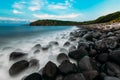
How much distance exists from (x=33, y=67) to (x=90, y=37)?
30.9 ft

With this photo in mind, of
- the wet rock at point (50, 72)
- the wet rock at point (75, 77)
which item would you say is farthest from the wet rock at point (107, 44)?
the wet rock at point (50, 72)

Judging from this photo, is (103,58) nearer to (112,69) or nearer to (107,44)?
(112,69)

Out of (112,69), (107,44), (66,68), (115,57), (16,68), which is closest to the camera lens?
(66,68)

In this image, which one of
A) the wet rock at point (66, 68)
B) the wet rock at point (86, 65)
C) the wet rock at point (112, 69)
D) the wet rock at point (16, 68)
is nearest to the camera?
the wet rock at point (66, 68)

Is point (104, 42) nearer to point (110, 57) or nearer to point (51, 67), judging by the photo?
point (110, 57)

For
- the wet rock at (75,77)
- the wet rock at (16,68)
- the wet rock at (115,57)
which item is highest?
the wet rock at (115,57)

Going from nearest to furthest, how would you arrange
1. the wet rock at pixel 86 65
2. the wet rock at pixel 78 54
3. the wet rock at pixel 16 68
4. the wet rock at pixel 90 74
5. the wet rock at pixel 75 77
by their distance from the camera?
the wet rock at pixel 75 77, the wet rock at pixel 90 74, the wet rock at pixel 86 65, the wet rock at pixel 16 68, the wet rock at pixel 78 54

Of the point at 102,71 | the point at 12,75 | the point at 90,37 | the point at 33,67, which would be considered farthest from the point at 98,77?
the point at 90,37

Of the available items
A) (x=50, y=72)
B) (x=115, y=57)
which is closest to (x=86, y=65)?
(x=115, y=57)

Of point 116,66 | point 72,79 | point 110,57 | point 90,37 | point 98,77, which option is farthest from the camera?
point 90,37

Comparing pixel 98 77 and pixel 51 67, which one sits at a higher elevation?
pixel 51 67

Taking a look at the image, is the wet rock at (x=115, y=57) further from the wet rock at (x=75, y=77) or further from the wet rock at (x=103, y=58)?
the wet rock at (x=75, y=77)

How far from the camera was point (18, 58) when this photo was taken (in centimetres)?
865

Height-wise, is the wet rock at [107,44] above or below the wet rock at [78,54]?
above
